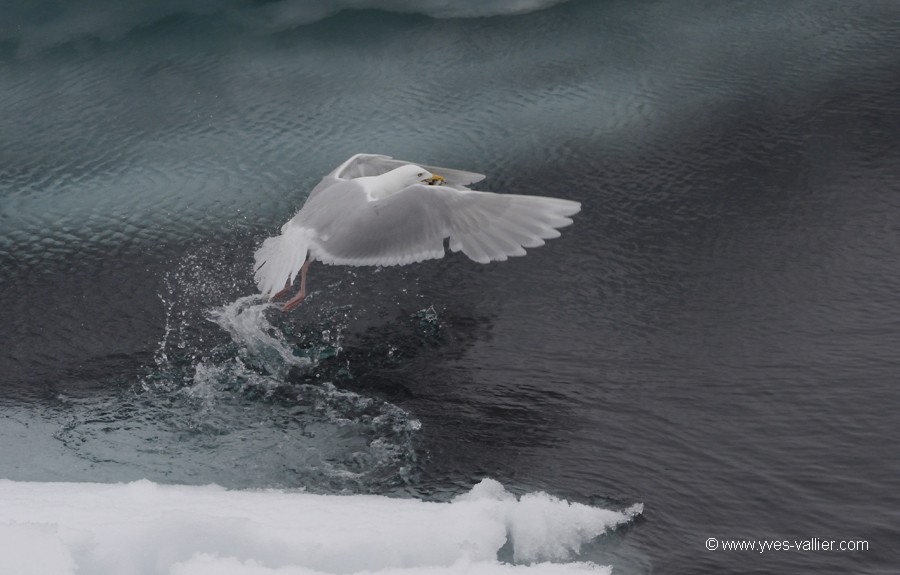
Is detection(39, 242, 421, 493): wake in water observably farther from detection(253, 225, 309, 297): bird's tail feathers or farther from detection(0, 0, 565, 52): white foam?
detection(0, 0, 565, 52): white foam

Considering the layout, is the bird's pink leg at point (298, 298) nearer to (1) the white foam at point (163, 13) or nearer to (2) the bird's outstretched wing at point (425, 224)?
(2) the bird's outstretched wing at point (425, 224)

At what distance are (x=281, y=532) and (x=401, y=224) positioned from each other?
4.55 feet

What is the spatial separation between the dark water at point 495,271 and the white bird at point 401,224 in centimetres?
41

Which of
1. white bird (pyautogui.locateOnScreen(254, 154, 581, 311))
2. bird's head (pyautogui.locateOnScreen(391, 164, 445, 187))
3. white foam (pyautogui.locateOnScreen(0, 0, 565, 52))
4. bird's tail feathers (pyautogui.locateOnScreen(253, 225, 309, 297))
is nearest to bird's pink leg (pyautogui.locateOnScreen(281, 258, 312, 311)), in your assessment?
white bird (pyautogui.locateOnScreen(254, 154, 581, 311))

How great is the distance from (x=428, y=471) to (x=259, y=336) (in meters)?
1.11

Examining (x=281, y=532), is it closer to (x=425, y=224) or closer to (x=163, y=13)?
(x=425, y=224)

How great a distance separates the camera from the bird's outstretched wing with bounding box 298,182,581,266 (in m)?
3.82

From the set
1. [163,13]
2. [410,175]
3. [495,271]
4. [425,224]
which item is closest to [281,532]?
[425,224]

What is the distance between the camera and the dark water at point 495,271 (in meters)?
3.71

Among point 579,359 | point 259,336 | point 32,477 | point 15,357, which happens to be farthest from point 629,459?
point 15,357

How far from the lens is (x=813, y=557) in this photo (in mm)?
3197

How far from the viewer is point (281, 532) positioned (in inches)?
123

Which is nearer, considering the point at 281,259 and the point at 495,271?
the point at 281,259

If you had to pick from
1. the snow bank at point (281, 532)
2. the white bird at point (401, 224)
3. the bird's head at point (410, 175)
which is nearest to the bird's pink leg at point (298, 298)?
the white bird at point (401, 224)
